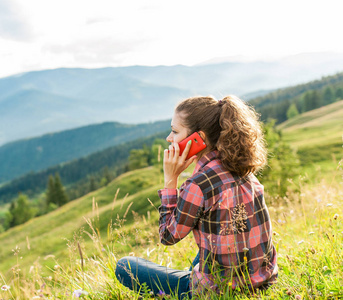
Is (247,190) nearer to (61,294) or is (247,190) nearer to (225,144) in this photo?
(225,144)

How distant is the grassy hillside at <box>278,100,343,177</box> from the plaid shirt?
11.6 m

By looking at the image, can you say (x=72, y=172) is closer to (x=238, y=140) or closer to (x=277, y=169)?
(x=277, y=169)

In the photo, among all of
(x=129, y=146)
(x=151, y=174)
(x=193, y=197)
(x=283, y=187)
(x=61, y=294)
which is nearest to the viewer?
(x=193, y=197)

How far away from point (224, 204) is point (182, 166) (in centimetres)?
69

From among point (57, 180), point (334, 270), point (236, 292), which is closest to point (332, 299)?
point (334, 270)

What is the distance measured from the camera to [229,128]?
2.62m

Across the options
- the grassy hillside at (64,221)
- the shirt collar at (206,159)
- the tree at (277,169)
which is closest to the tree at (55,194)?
the grassy hillside at (64,221)

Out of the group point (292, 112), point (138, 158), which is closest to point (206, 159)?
point (138, 158)

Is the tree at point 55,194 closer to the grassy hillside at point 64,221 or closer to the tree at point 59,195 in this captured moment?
the tree at point 59,195

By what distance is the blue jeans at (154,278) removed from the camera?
2.75 meters

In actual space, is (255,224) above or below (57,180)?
above

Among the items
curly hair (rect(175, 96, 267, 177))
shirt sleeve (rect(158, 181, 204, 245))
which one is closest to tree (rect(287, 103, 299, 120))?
curly hair (rect(175, 96, 267, 177))

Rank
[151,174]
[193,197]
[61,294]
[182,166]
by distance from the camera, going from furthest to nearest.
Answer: [151,174] → [61,294] → [182,166] → [193,197]

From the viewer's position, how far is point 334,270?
2576 millimetres
